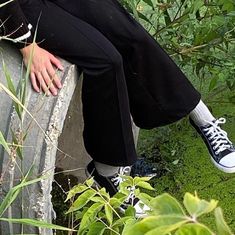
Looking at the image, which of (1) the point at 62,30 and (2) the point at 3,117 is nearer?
(2) the point at 3,117

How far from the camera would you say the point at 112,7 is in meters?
2.25

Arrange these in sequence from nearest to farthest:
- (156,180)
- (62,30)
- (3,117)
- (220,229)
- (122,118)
A: 1. (220,229)
2. (3,117)
3. (62,30)
4. (122,118)
5. (156,180)

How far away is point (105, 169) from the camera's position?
240 centimetres

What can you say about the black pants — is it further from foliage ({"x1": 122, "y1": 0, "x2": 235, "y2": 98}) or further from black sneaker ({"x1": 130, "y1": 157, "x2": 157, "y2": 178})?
black sneaker ({"x1": 130, "y1": 157, "x2": 157, "y2": 178})

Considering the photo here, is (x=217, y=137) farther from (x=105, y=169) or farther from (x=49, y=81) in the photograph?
(x=49, y=81)

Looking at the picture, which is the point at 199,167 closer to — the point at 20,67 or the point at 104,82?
the point at 104,82

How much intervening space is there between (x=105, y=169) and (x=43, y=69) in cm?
54

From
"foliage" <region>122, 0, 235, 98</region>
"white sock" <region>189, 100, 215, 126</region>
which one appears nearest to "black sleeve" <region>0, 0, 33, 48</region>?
"foliage" <region>122, 0, 235, 98</region>

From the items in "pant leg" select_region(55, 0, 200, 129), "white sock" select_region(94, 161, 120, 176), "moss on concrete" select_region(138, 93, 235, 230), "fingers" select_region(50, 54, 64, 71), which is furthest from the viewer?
"moss on concrete" select_region(138, 93, 235, 230)

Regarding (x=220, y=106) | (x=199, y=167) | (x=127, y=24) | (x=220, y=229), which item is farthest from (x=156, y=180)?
(x=220, y=229)

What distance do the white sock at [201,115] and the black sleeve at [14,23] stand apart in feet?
2.74

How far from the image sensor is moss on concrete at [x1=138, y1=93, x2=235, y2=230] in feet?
8.88

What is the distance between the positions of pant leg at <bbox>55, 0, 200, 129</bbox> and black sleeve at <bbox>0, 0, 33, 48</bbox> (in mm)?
256

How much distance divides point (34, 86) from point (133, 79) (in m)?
0.48
